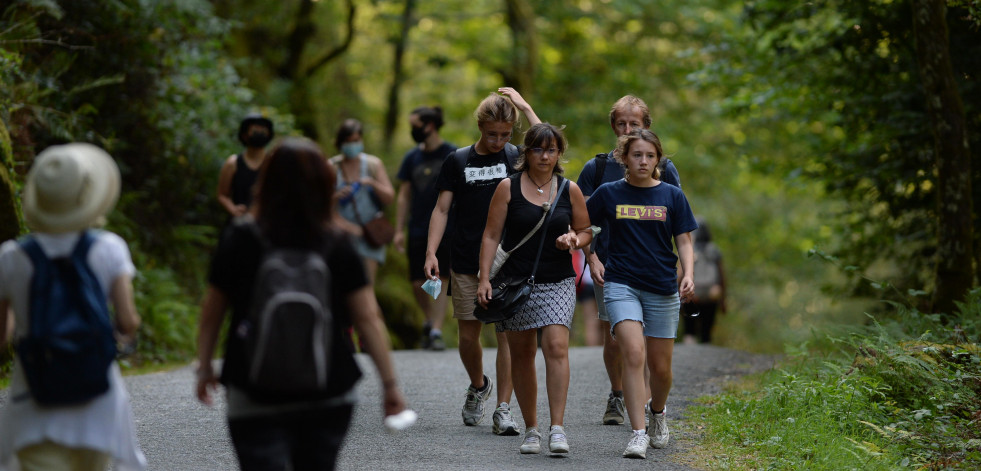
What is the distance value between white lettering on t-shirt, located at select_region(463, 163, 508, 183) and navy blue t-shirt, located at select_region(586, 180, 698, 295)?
82 centimetres

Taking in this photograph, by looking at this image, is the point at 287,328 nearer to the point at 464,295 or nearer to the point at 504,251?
the point at 504,251

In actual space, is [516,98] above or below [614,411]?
above

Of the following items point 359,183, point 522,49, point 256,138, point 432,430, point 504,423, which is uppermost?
point 522,49

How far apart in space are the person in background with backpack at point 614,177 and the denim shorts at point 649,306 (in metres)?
0.74

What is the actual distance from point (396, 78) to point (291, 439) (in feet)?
65.4

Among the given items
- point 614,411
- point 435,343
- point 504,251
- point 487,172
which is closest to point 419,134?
point 435,343

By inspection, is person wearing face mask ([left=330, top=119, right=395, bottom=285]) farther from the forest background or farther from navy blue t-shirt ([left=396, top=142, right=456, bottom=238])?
the forest background

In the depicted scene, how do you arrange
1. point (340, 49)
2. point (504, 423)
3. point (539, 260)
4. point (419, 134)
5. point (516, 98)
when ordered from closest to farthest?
point (539, 260)
point (504, 423)
point (516, 98)
point (419, 134)
point (340, 49)

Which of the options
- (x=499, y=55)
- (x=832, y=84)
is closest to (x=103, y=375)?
(x=832, y=84)

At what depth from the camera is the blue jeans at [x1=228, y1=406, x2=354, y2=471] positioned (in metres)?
3.69

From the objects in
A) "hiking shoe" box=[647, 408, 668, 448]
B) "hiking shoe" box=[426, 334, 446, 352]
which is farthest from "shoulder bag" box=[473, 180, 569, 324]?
"hiking shoe" box=[426, 334, 446, 352]

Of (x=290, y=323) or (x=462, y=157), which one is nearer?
(x=290, y=323)

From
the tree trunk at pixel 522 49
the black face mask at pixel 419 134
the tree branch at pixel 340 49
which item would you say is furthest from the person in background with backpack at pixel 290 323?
the tree trunk at pixel 522 49

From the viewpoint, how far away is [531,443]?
6301 mm
